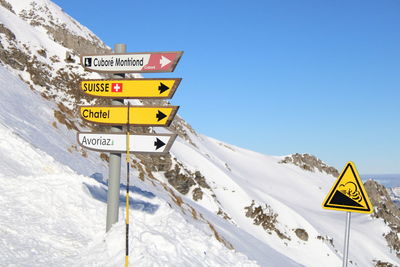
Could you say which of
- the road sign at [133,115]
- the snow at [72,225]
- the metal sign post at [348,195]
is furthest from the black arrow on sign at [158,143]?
the metal sign post at [348,195]

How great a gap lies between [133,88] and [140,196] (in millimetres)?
4769

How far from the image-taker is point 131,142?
26.0 feet

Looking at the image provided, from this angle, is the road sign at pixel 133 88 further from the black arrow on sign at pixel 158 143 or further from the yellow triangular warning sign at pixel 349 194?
the yellow triangular warning sign at pixel 349 194

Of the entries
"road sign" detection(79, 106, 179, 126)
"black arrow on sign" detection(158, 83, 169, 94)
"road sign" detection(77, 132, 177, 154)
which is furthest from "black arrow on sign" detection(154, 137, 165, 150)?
"black arrow on sign" detection(158, 83, 169, 94)

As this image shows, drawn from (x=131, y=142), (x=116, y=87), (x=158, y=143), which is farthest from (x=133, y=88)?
(x=158, y=143)

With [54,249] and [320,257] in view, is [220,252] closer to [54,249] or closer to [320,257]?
[54,249]

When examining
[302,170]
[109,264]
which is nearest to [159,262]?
[109,264]

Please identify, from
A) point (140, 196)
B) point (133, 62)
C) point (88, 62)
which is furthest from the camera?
point (140, 196)

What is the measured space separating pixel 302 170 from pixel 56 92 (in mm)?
60744

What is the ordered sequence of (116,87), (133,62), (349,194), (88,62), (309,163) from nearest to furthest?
1. (349,194)
2. (133,62)
3. (116,87)
4. (88,62)
5. (309,163)

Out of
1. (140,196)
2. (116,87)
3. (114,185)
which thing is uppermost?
(116,87)

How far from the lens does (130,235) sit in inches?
308

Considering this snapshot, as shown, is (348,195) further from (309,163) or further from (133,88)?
(309,163)

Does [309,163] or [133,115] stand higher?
[309,163]
